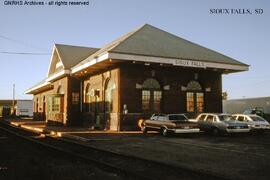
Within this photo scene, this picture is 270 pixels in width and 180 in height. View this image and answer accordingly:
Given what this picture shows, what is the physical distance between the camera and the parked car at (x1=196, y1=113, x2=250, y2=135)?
19.9 metres

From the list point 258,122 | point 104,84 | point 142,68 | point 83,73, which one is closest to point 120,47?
point 142,68

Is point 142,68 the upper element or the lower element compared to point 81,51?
lower

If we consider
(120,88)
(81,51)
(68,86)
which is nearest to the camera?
(120,88)

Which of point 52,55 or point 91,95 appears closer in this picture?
point 91,95

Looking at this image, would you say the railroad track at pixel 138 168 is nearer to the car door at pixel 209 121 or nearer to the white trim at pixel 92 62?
the car door at pixel 209 121

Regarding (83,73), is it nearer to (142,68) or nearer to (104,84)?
(104,84)

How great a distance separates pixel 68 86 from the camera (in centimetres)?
3189

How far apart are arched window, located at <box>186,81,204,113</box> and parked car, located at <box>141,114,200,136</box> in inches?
256

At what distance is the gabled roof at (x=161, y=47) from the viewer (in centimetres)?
2334

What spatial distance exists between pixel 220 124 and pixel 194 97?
23.0ft

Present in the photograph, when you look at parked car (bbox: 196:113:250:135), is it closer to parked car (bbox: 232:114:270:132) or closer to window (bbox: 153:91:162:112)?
parked car (bbox: 232:114:270:132)

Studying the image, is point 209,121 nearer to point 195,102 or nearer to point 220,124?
point 220,124

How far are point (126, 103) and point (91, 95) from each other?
681 centimetres

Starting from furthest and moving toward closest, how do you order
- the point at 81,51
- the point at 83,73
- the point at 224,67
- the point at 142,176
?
the point at 81,51 → the point at 83,73 → the point at 224,67 → the point at 142,176
